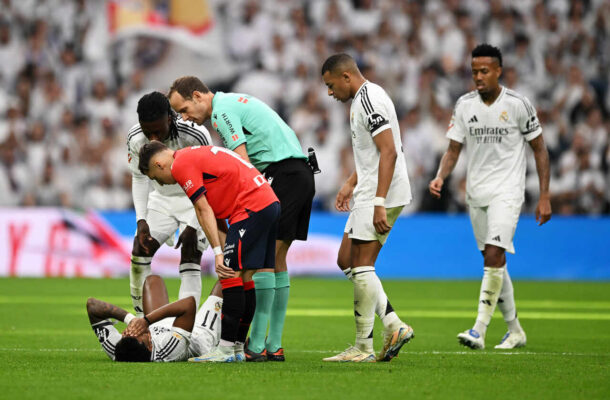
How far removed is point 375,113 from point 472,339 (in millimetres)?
2219

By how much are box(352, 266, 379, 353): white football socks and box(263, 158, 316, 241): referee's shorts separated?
0.54 metres

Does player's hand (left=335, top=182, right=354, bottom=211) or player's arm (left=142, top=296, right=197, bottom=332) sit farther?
player's hand (left=335, top=182, right=354, bottom=211)

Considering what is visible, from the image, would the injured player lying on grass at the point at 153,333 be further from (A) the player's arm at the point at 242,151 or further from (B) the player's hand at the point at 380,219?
(B) the player's hand at the point at 380,219

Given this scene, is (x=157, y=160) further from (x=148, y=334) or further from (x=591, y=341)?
(x=591, y=341)

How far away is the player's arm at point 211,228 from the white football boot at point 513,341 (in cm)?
288

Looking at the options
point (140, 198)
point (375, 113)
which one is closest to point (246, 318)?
point (375, 113)

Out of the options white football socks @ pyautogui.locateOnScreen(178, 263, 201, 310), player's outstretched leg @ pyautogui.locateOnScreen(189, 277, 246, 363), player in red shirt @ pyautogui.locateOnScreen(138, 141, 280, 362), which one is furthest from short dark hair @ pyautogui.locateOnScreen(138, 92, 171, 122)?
player's outstretched leg @ pyautogui.locateOnScreen(189, 277, 246, 363)

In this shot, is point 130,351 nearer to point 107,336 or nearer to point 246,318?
point 107,336

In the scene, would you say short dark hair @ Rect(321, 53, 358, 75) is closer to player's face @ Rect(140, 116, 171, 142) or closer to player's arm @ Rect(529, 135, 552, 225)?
player's face @ Rect(140, 116, 171, 142)

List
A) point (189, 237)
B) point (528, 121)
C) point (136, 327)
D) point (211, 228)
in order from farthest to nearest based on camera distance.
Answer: point (528, 121), point (189, 237), point (136, 327), point (211, 228)

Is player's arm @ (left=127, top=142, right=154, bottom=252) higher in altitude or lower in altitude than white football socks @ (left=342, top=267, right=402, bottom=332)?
higher

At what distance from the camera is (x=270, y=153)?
23.4 feet

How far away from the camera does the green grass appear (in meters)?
5.30

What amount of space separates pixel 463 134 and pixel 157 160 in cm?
335
